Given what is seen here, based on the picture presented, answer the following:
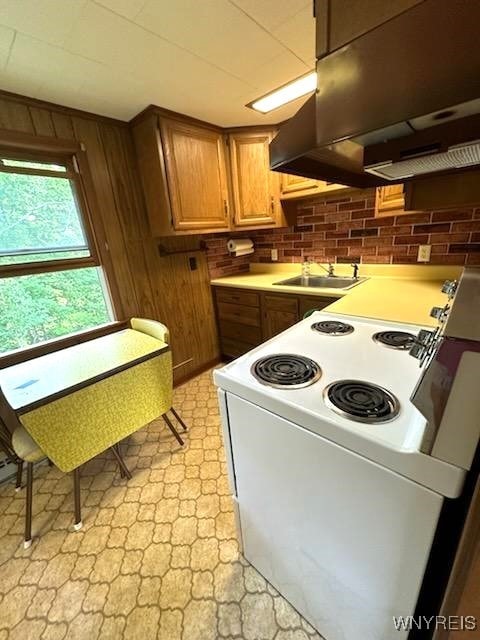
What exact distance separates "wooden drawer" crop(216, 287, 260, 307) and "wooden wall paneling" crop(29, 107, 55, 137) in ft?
5.71

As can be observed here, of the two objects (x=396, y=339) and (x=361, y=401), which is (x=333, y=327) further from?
(x=361, y=401)

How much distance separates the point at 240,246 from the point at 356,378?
7.36 feet

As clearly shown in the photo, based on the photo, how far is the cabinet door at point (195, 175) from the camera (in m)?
2.04

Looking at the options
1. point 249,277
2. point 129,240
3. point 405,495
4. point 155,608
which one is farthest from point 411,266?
point 155,608

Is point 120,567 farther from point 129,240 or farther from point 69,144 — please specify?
point 69,144

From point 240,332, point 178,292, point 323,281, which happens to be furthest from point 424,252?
point 178,292

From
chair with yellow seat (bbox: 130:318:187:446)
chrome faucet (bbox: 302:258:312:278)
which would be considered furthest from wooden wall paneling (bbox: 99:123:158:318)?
→ chrome faucet (bbox: 302:258:312:278)

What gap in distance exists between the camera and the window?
5.57 feet

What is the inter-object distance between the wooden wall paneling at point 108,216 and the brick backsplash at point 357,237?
896mm

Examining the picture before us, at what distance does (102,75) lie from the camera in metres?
1.47

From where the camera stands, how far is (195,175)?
2.20m

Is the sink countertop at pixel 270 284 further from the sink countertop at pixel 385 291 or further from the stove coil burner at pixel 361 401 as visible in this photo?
the stove coil burner at pixel 361 401

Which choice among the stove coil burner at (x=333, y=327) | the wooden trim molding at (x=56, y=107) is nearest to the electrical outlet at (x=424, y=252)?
the stove coil burner at (x=333, y=327)

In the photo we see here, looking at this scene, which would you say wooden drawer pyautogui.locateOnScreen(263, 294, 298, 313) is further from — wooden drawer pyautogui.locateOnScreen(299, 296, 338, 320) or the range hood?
the range hood
